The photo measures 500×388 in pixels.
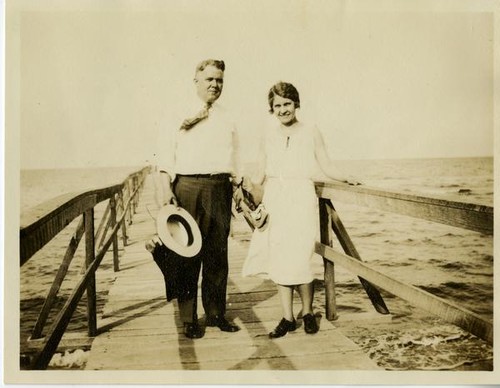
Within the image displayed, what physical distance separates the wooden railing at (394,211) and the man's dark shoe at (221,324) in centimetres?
49

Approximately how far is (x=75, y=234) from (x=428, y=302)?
5.32 ft

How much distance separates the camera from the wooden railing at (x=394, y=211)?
209 cm

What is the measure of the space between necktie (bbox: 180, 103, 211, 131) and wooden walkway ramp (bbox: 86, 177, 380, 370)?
1.09ft

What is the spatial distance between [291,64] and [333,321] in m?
1.33

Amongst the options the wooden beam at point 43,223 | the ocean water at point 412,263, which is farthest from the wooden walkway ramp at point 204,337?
the wooden beam at point 43,223

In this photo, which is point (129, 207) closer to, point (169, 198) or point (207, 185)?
point (169, 198)

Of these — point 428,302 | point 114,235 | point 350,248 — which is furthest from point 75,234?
point 428,302

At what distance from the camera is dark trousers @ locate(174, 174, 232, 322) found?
8.12 feet

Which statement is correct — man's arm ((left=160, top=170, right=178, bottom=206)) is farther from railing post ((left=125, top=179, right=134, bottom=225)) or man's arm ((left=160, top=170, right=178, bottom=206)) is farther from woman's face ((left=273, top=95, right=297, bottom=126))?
woman's face ((left=273, top=95, right=297, bottom=126))

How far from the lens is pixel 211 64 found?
258 cm

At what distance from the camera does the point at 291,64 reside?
259 centimetres

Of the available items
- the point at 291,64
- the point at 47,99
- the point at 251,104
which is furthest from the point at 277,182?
the point at 47,99

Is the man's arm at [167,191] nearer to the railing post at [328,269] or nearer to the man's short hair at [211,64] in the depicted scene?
the man's short hair at [211,64]

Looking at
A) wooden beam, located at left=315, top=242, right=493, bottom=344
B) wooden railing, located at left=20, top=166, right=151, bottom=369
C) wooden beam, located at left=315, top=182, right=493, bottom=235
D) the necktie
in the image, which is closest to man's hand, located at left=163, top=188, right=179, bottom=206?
→ wooden railing, located at left=20, top=166, right=151, bottom=369
